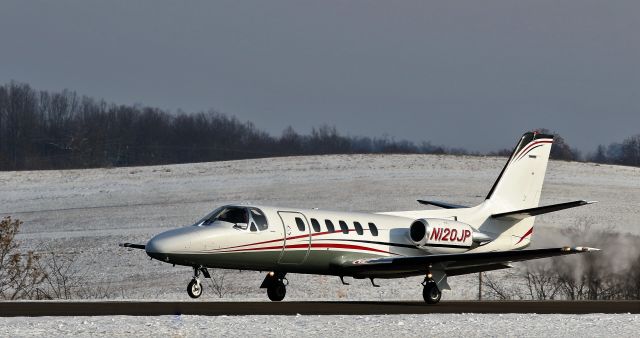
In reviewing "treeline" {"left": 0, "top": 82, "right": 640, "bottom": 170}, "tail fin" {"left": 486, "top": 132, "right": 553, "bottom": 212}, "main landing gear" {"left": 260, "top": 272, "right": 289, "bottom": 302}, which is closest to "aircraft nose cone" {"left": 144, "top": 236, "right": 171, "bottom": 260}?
"main landing gear" {"left": 260, "top": 272, "right": 289, "bottom": 302}

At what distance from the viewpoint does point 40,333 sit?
1600 centimetres

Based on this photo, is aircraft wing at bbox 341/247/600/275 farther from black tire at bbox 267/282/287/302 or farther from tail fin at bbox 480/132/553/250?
tail fin at bbox 480/132/553/250

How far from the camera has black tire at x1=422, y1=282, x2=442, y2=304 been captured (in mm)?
28094

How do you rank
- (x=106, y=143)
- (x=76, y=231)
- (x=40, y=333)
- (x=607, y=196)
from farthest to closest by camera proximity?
1. (x=106, y=143)
2. (x=607, y=196)
3. (x=76, y=231)
4. (x=40, y=333)

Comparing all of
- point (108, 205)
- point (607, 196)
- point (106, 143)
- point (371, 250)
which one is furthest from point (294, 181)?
point (106, 143)

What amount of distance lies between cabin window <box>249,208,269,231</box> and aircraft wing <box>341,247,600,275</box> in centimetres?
271

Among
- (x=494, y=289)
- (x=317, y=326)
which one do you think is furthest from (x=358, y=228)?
(x=317, y=326)

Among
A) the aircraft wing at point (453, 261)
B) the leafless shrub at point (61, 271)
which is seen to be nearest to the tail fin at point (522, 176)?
the aircraft wing at point (453, 261)

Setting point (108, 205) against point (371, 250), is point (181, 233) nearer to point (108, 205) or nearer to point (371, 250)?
point (371, 250)

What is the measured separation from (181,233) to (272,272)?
3.21m

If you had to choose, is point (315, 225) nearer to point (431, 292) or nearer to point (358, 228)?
point (358, 228)

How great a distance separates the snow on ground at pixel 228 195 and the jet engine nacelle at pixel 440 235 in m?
8.98

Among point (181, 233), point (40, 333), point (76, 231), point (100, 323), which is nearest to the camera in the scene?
point (40, 333)

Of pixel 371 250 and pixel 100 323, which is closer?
pixel 100 323
